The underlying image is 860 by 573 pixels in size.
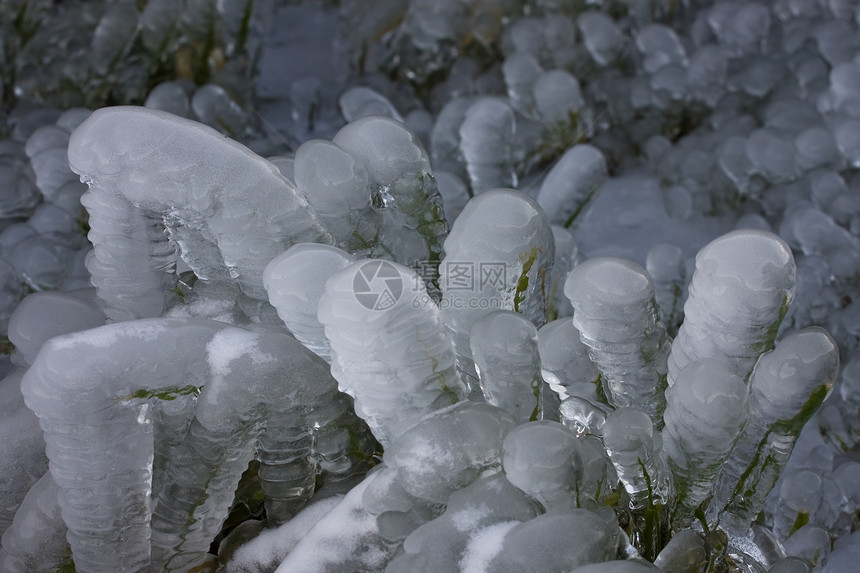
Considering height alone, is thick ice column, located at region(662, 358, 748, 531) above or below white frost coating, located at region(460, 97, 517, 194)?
above

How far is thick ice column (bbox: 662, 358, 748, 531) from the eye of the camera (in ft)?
1.94

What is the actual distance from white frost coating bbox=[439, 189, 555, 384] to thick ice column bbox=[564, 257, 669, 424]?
0.04 metres

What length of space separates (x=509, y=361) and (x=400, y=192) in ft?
0.86

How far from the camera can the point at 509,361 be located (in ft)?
2.08

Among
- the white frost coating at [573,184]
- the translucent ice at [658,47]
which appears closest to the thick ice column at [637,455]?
the white frost coating at [573,184]

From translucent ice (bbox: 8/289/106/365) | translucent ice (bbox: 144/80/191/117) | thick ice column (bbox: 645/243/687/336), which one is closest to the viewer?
translucent ice (bbox: 8/289/106/365)

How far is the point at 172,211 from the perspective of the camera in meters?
0.72

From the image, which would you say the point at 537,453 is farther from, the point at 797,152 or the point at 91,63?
the point at 91,63

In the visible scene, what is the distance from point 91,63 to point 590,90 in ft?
3.40

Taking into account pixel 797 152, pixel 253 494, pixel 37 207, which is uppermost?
pixel 797 152

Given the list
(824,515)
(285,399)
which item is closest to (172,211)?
(285,399)

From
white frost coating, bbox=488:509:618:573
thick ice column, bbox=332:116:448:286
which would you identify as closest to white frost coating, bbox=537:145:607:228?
thick ice column, bbox=332:116:448:286

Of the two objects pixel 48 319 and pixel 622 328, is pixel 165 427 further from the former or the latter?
pixel 622 328

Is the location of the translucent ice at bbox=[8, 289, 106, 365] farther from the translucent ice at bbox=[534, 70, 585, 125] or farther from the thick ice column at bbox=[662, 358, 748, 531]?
the translucent ice at bbox=[534, 70, 585, 125]
